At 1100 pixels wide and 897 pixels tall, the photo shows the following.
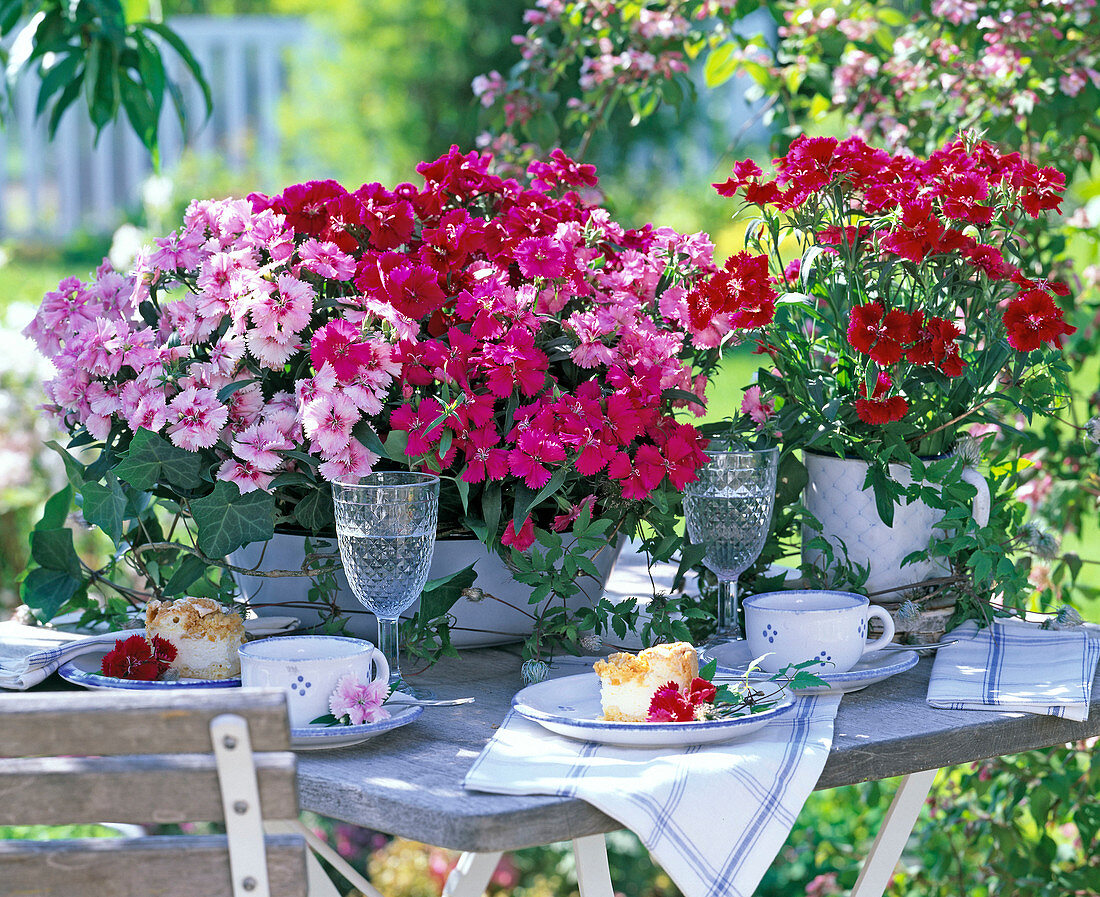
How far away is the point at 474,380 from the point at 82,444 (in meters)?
0.45

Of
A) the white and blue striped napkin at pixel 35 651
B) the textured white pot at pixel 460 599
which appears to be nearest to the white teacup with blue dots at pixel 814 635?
the textured white pot at pixel 460 599

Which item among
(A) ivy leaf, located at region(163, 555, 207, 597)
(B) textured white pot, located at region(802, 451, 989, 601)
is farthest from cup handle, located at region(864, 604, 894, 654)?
(A) ivy leaf, located at region(163, 555, 207, 597)

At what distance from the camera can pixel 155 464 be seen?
125cm

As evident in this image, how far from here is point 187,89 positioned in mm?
10711

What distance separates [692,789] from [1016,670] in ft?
1.47

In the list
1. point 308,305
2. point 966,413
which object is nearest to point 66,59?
point 308,305

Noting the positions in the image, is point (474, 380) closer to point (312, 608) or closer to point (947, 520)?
point (312, 608)

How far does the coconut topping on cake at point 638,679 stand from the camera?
3.47 feet

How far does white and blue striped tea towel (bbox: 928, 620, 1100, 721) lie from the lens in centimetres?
112

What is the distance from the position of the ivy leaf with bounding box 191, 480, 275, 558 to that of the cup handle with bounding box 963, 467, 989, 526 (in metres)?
0.74

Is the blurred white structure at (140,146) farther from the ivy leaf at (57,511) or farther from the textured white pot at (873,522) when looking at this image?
the textured white pot at (873,522)

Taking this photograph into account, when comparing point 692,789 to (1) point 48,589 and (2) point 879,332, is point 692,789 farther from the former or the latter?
(1) point 48,589

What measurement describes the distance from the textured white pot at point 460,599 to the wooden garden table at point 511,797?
33 millimetres

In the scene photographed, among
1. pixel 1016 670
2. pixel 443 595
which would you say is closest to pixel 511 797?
pixel 443 595
